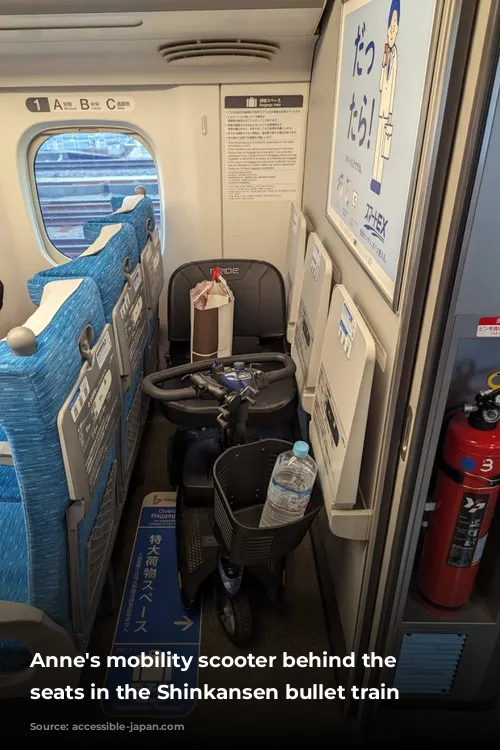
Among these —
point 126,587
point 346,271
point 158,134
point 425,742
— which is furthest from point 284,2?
point 425,742

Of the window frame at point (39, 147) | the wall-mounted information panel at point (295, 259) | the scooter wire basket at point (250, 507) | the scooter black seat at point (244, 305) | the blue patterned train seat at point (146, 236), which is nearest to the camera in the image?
the scooter wire basket at point (250, 507)

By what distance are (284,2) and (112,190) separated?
5.61ft

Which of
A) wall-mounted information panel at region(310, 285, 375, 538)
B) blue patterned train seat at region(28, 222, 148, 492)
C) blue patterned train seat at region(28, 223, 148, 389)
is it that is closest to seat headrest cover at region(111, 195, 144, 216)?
blue patterned train seat at region(28, 222, 148, 492)

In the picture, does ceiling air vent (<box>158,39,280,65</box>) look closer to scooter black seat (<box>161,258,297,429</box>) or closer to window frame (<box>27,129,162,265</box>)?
window frame (<box>27,129,162,265</box>)

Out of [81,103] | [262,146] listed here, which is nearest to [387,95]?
[262,146]

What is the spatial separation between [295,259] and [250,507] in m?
1.44

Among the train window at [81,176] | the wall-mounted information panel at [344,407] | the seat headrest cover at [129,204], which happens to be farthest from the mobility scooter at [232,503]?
the train window at [81,176]

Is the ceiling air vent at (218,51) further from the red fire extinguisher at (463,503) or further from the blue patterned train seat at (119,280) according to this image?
the red fire extinguisher at (463,503)

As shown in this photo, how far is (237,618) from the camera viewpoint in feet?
6.60

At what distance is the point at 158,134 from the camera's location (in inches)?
125

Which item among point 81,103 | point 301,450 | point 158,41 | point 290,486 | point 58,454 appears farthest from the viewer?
point 81,103

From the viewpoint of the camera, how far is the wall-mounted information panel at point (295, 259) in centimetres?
275

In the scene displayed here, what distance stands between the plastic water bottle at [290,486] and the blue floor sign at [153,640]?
2.17 feet

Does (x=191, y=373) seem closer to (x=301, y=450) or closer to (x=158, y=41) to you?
(x=301, y=450)
